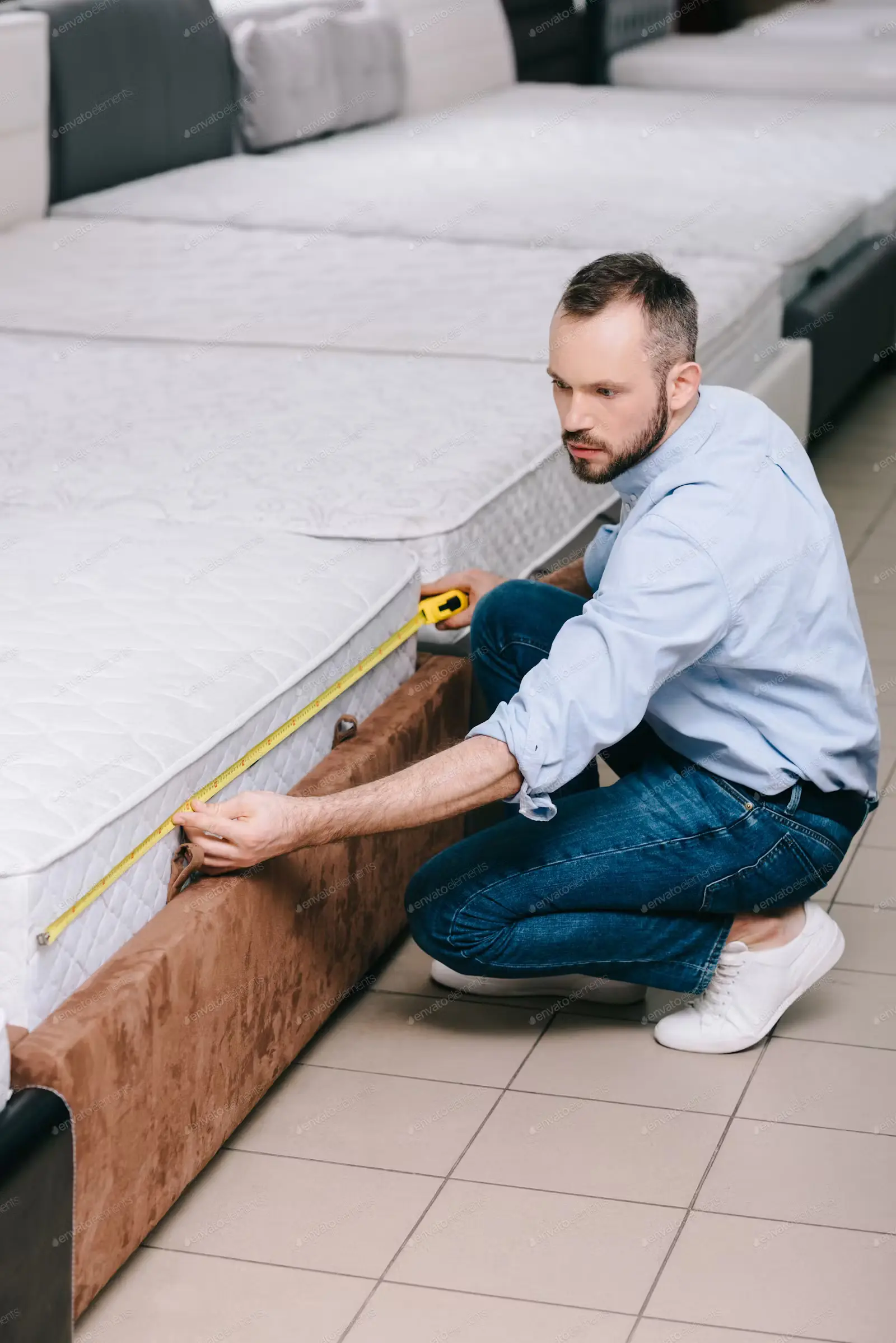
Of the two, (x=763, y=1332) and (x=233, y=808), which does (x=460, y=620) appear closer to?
(x=233, y=808)

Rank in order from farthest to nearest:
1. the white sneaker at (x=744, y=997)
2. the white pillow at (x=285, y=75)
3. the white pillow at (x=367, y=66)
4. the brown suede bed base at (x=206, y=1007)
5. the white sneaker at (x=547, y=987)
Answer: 1. the white pillow at (x=367, y=66)
2. the white pillow at (x=285, y=75)
3. the white sneaker at (x=547, y=987)
4. the white sneaker at (x=744, y=997)
5. the brown suede bed base at (x=206, y=1007)

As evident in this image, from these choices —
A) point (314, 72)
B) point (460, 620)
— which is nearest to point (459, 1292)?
point (460, 620)

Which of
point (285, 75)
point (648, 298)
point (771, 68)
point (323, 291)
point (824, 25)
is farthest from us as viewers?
point (824, 25)

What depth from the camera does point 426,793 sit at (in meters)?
1.79

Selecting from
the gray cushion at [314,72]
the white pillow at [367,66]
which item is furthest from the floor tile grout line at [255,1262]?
the white pillow at [367,66]

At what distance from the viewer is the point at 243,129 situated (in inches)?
206

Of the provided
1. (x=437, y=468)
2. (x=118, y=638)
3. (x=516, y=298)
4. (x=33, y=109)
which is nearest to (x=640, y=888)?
(x=118, y=638)

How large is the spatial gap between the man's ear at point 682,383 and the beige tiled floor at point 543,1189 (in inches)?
29.8

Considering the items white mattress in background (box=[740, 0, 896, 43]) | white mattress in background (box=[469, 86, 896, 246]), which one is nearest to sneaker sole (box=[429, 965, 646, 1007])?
white mattress in background (box=[469, 86, 896, 246])

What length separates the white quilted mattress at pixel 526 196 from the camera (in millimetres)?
4270

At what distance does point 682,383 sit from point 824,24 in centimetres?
660

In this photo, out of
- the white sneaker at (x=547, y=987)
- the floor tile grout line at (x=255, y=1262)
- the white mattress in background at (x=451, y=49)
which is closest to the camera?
the floor tile grout line at (x=255, y=1262)

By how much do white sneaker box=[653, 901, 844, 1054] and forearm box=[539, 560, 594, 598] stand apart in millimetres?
694

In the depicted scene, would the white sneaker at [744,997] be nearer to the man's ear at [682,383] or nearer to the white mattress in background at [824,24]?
the man's ear at [682,383]
